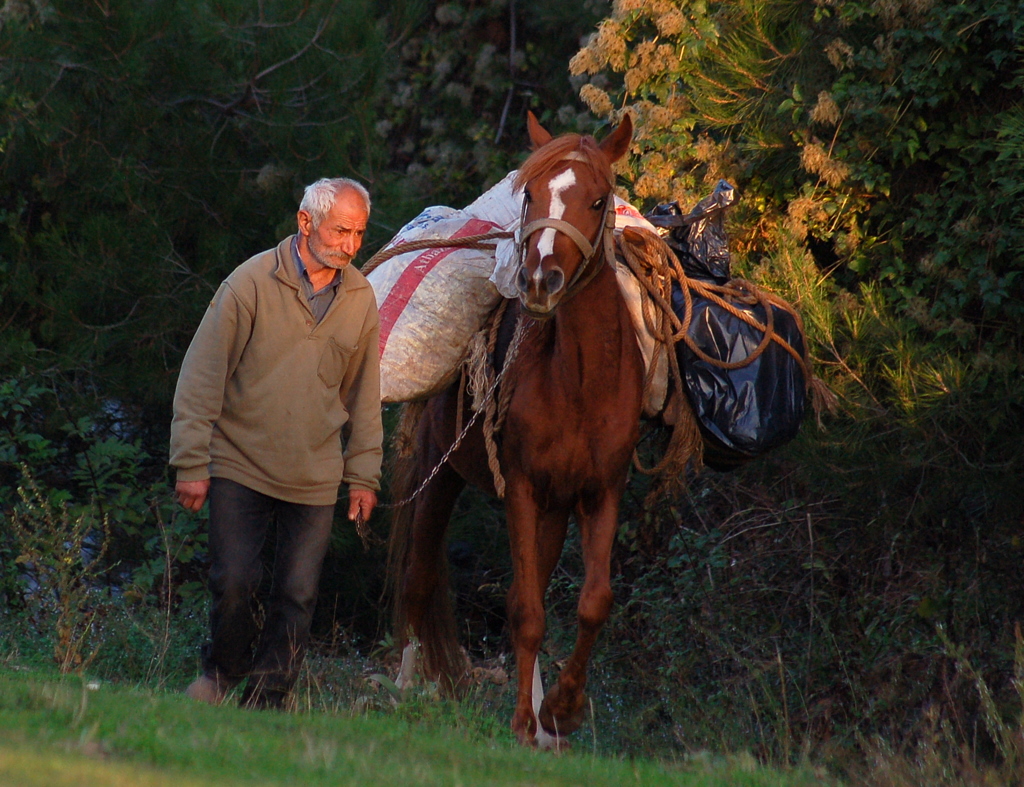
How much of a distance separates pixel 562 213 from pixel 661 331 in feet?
3.50

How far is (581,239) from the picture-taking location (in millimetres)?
5332

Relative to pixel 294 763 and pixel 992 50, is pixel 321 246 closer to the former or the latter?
pixel 294 763

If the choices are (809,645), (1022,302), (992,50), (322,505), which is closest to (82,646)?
(322,505)

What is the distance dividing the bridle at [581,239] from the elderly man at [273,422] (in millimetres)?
656

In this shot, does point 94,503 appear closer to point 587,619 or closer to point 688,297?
point 587,619

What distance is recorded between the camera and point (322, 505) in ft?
18.0

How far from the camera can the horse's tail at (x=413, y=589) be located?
7348 millimetres

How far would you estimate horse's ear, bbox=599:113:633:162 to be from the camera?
5805 mm

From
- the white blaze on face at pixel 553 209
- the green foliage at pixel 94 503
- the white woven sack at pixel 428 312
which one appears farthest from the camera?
the green foliage at pixel 94 503

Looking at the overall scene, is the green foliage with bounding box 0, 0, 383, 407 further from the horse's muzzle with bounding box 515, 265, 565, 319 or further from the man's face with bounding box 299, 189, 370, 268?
the horse's muzzle with bounding box 515, 265, 565, 319

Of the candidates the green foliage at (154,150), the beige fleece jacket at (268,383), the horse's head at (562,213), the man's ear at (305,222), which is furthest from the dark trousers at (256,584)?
the green foliage at (154,150)

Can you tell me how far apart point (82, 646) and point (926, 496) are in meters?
4.59

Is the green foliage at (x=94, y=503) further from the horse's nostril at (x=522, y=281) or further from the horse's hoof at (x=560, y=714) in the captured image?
the horse's nostril at (x=522, y=281)

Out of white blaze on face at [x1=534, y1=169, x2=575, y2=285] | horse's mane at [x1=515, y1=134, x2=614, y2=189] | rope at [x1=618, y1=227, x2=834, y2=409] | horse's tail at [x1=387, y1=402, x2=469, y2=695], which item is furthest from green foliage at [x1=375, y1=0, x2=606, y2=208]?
white blaze on face at [x1=534, y1=169, x2=575, y2=285]
